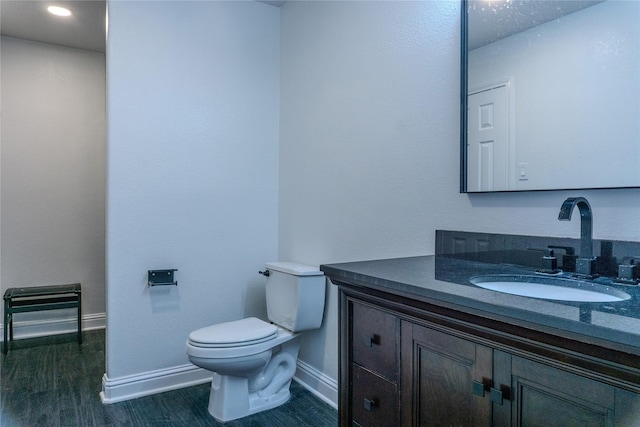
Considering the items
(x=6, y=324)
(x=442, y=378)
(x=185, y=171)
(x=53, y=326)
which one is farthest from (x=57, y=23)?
(x=442, y=378)

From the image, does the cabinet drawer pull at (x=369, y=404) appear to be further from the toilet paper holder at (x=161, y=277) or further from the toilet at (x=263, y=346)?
the toilet paper holder at (x=161, y=277)

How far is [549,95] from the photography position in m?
1.37

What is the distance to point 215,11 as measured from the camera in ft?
8.86

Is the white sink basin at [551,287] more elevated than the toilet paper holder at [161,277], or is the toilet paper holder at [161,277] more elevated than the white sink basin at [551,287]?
the white sink basin at [551,287]

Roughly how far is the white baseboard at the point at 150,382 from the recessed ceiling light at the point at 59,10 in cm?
251

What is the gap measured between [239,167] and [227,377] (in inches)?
51.9

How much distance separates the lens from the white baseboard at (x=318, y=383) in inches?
91.4

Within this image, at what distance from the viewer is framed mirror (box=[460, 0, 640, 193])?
3.93ft

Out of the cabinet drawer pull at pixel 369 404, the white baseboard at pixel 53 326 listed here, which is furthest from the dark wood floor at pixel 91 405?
the cabinet drawer pull at pixel 369 404

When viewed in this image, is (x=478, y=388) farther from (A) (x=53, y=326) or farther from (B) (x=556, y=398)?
(A) (x=53, y=326)

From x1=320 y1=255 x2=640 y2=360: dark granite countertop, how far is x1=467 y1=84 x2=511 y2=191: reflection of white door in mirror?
1.06 ft

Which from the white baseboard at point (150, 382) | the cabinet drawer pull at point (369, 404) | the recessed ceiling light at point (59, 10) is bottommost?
the white baseboard at point (150, 382)

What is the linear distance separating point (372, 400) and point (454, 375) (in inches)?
14.2

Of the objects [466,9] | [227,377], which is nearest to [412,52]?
[466,9]
